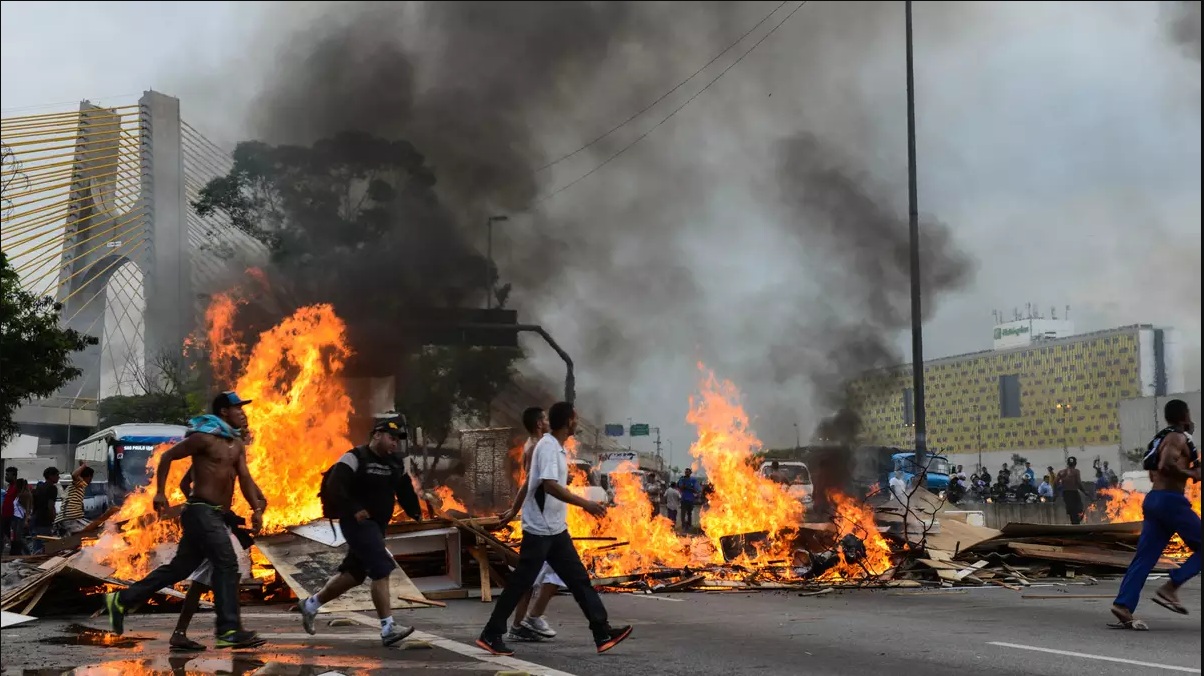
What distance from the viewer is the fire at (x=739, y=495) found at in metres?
15.0

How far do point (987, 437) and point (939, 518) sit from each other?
28923 mm

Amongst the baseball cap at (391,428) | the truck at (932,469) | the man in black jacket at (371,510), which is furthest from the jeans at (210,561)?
the truck at (932,469)

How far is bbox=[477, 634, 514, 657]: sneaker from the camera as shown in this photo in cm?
755

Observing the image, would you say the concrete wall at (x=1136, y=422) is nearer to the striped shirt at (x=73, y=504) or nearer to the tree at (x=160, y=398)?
the tree at (x=160, y=398)

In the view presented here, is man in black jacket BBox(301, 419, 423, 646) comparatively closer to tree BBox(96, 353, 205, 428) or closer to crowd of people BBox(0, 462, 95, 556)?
crowd of people BBox(0, 462, 95, 556)

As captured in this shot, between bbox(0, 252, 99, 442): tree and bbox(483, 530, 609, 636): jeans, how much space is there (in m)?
24.0

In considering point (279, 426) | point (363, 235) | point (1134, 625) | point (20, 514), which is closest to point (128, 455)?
point (363, 235)

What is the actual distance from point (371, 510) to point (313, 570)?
3330 millimetres

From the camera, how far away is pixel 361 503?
7.79 m

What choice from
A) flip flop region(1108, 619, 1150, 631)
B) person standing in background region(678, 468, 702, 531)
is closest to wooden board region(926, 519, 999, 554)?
flip flop region(1108, 619, 1150, 631)

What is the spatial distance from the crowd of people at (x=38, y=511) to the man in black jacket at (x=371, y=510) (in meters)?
10.7

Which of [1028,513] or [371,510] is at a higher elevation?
[371,510]

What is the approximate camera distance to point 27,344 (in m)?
29.3

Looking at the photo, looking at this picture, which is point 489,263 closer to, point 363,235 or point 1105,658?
point 363,235
